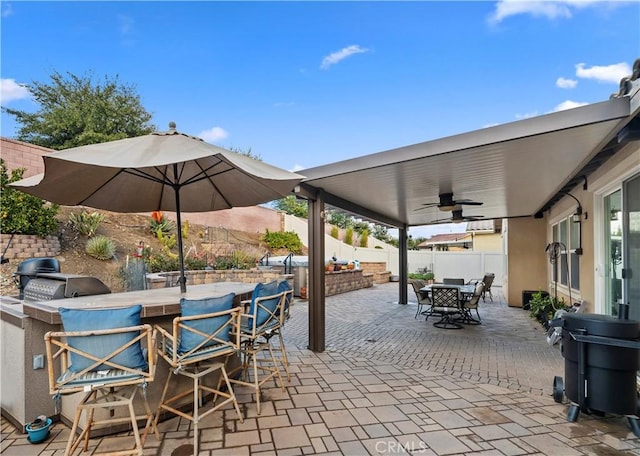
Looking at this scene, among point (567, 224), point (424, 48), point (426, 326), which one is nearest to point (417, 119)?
point (424, 48)

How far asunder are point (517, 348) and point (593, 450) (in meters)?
3.07

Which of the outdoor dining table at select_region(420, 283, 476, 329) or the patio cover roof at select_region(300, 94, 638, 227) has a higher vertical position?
the patio cover roof at select_region(300, 94, 638, 227)

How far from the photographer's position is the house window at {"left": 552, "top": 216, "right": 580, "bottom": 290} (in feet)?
20.2

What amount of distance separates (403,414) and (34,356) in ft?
9.82

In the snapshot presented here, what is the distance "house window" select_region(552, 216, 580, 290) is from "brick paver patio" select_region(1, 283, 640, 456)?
178 centimetres

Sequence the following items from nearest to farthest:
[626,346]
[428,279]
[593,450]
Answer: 1. [593,450]
2. [626,346]
3. [428,279]

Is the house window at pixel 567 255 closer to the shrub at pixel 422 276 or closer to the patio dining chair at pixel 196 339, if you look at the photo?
the patio dining chair at pixel 196 339

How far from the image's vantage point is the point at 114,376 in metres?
2.16

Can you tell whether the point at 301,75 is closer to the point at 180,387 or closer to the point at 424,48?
the point at 424,48

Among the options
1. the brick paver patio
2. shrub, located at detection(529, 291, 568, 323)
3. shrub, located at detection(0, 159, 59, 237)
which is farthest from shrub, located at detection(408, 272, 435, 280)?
shrub, located at detection(0, 159, 59, 237)

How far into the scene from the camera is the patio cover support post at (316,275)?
5.02m

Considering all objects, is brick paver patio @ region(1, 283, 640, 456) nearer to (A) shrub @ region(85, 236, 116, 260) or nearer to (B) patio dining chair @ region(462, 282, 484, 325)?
(B) patio dining chair @ region(462, 282, 484, 325)

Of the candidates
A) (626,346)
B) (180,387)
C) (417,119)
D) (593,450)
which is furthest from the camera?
(417,119)

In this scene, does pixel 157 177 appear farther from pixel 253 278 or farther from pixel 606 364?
pixel 253 278
